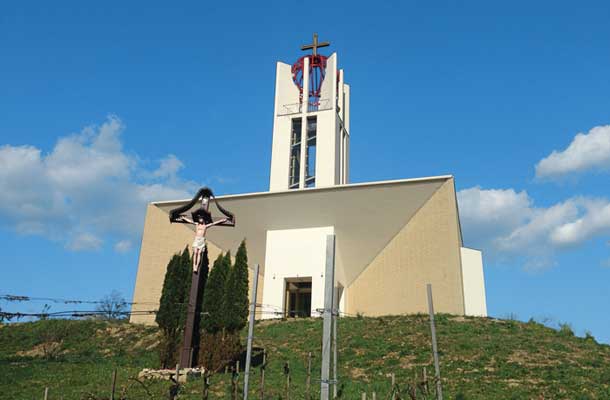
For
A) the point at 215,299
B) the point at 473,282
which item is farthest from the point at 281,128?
the point at 215,299

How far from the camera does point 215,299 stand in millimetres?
13742

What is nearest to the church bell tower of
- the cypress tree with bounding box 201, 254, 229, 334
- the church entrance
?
the church entrance

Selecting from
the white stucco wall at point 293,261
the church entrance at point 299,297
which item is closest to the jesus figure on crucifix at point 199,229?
the white stucco wall at point 293,261

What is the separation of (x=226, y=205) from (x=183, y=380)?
38.0ft

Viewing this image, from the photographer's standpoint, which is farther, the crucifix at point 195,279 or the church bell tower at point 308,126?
the church bell tower at point 308,126

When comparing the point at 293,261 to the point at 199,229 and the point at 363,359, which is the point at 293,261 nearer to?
the point at 363,359

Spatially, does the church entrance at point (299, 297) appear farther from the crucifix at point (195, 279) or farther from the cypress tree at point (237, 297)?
the crucifix at point (195, 279)

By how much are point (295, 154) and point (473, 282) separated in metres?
10.3

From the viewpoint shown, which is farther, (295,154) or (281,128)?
(295,154)

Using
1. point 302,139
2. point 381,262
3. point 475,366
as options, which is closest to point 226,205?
point 302,139

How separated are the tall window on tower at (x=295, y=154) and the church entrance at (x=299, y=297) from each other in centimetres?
475

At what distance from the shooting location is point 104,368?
45.3 ft

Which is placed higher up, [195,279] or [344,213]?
[344,213]

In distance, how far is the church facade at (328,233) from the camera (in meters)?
20.8
